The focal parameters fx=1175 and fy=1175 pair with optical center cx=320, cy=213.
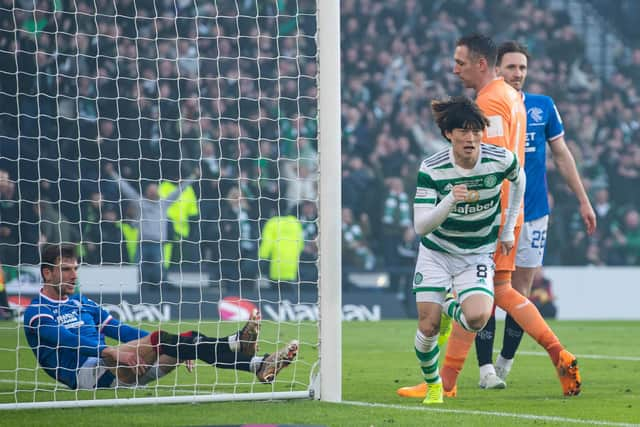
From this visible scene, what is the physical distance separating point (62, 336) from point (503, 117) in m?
2.76

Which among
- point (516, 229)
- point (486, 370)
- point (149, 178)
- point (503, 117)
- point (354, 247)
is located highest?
point (503, 117)

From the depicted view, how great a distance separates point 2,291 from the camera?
431 inches

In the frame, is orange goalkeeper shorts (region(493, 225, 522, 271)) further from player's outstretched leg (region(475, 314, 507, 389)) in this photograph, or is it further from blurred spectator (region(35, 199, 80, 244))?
blurred spectator (region(35, 199, 80, 244))

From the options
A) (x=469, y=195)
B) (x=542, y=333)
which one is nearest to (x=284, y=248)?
(x=542, y=333)

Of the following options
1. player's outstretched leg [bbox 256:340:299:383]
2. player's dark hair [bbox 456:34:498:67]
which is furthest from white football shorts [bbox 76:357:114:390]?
player's dark hair [bbox 456:34:498:67]

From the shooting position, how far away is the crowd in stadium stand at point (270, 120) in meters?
13.6

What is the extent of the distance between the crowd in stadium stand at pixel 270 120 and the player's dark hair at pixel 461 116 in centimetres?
634

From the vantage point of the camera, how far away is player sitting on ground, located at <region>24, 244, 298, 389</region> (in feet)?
20.8

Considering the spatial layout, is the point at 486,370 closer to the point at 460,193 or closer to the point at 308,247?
the point at 460,193

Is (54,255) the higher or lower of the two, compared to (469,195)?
lower

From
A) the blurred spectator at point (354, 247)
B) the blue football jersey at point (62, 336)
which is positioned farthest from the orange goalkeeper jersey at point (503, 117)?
the blurred spectator at point (354, 247)

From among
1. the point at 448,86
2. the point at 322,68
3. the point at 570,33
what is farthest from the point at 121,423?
the point at 570,33

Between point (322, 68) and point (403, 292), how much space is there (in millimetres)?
9129

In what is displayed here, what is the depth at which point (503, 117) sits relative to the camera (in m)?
6.63
